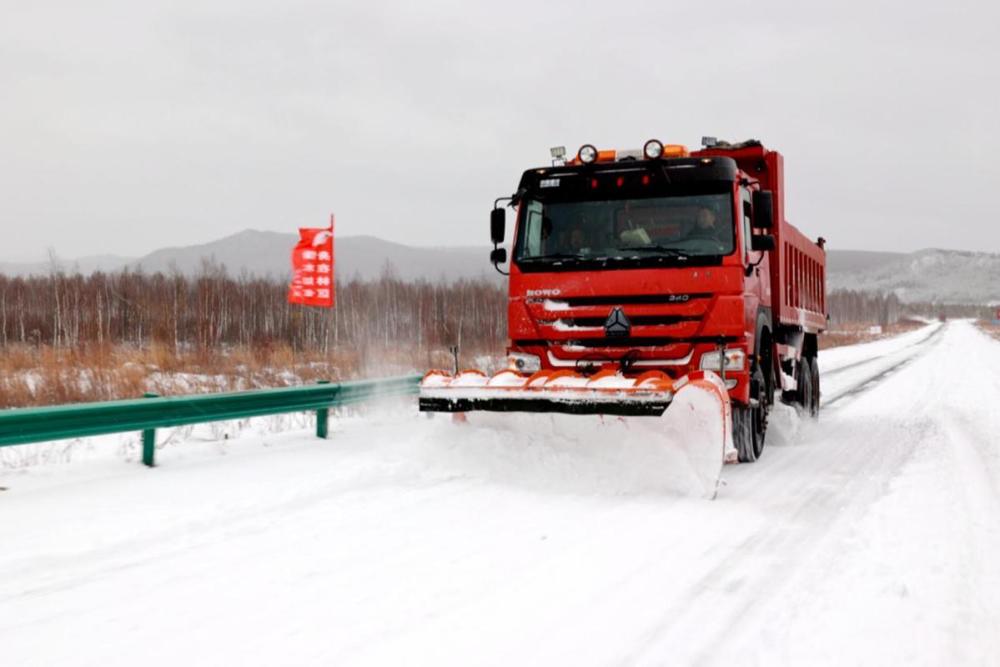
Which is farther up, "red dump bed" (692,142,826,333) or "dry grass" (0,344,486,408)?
"red dump bed" (692,142,826,333)

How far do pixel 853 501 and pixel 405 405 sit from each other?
246 inches

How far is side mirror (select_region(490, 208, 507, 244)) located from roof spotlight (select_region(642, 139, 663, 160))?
4.96 feet

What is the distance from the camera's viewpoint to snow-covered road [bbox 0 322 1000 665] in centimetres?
327

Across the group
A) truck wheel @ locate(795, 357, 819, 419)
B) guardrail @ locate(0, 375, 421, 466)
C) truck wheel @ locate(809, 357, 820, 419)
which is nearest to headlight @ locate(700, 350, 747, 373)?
truck wheel @ locate(795, 357, 819, 419)

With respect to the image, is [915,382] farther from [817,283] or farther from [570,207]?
[570,207]

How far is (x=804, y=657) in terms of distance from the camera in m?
3.08

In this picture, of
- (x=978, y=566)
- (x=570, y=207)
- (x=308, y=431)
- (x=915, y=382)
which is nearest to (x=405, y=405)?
(x=308, y=431)

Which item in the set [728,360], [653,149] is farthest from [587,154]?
[728,360]

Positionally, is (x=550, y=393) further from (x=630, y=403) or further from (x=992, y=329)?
(x=992, y=329)

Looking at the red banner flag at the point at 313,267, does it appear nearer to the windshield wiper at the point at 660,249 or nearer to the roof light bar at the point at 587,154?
the roof light bar at the point at 587,154

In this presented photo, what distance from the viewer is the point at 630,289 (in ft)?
22.6

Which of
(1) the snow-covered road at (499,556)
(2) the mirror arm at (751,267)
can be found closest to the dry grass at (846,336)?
(2) the mirror arm at (751,267)

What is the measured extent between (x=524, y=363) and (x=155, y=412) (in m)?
3.33

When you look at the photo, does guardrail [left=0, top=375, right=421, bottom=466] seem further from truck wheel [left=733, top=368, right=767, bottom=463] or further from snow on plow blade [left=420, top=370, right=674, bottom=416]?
truck wheel [left=733, top=368, right=767, bottom=463]
